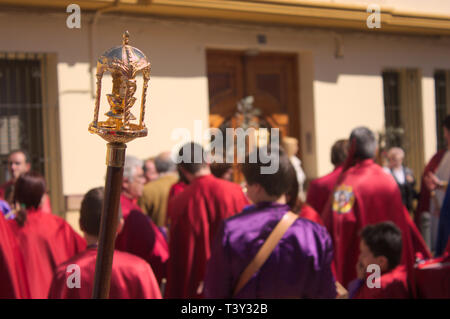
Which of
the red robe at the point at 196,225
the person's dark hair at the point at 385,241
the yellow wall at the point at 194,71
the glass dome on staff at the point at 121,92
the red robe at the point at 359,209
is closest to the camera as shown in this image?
the glass dome on staff at the point at 121,92

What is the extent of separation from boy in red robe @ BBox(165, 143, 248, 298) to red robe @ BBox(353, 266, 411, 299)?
4.30 ft

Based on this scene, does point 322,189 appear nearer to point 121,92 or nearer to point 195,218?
point 195,218

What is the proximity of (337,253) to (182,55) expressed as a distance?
4.19 m

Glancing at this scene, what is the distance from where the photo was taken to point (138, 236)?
411 cm

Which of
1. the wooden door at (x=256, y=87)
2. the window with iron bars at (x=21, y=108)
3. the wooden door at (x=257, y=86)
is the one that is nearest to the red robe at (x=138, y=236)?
the window with iron bars at (x=21, y=108)

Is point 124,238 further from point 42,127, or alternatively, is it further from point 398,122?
point 398,122

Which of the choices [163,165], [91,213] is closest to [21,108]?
[163,165]

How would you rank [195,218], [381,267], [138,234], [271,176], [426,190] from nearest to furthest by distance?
[271,176], [381,267], [138,234], [195,218], [426,190]

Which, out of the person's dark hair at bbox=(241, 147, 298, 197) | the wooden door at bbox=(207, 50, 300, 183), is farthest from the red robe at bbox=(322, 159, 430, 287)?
the wooden door at bbox=(207, 50, 300, 183)

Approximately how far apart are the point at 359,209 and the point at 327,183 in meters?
0.54

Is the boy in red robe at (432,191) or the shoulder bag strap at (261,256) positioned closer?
the shoulder bag strap at (261,256)

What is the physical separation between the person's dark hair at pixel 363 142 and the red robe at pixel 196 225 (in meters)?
1.00

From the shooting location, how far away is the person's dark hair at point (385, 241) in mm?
3586

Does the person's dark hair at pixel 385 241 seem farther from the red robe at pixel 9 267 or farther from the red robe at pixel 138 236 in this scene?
the red robe at pixel 9 267
